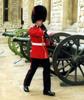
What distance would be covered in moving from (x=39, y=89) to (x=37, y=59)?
2.06 feet

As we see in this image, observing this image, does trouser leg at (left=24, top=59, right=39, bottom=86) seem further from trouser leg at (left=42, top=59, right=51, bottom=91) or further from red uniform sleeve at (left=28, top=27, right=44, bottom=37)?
red uniform sleeve at (left=28, top=27, right=44, bottom=37)

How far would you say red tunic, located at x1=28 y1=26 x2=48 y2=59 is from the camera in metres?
6.73

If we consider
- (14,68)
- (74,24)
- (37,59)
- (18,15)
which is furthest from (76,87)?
(18,15)

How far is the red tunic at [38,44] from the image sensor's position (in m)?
6.73

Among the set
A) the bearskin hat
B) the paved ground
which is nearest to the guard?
the bearskin hat

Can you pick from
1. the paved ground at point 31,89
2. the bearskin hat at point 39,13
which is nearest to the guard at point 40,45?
the bearskin hat at point 39,13

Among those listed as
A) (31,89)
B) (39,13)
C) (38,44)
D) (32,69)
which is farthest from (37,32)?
(31,89)

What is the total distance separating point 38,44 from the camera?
6.77 metres

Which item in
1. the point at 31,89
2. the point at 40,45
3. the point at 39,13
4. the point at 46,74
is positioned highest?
the point at 39,13

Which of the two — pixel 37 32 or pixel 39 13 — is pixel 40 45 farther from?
pixel 39 13

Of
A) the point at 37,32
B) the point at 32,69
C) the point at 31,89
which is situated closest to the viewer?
the point at 37,32

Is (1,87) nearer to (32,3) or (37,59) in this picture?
(37,59)

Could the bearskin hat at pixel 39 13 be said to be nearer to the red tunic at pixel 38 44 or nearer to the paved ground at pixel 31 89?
the red tunic at pixel 38 44

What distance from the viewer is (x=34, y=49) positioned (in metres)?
6.79
